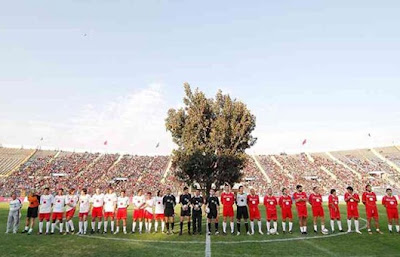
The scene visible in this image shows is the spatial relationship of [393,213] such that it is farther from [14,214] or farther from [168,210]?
[14,214]

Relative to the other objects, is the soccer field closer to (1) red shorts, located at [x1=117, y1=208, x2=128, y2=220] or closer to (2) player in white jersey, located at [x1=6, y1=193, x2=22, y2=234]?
(2) player in white jersey, located at [x1=6, y1=193, x2=22, y2=234]

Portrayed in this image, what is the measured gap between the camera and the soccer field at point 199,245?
10.9 m

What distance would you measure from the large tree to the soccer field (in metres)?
9.84

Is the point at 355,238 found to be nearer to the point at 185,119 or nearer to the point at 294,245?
the point at 294,245

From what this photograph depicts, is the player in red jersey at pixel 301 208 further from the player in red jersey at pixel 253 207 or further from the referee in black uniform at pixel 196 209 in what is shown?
the referee in black uniform at pixel 196 209

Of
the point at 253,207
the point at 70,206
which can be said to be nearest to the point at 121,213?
the point at 70,206

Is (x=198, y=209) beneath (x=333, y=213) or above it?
above

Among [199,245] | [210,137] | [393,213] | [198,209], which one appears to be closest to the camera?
[199,245]

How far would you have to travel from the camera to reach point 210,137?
80.5 feet

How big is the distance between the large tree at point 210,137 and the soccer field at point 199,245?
32.3ft

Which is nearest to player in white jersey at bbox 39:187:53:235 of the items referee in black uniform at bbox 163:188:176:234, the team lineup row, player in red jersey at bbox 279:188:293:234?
the team lineup row

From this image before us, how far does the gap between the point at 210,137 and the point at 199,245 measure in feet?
42.4

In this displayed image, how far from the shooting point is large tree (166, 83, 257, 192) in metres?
24.2

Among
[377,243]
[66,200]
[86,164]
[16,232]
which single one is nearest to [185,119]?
[66,200]
